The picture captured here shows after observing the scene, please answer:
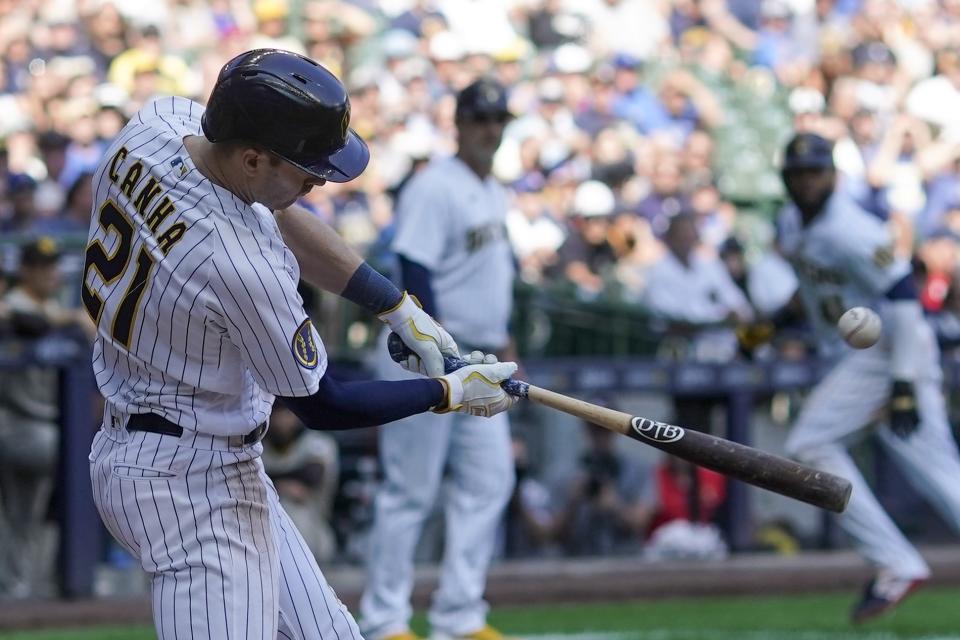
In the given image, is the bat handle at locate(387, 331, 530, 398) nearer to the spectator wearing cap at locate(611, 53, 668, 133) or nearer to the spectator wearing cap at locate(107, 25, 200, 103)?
the spectator wearing cap at locate(107, 25, 200, 103)

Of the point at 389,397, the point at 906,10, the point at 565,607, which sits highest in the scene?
the point at 906,10

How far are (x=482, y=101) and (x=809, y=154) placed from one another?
141cm

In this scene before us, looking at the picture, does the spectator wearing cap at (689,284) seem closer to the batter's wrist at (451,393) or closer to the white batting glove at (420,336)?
the white batting glove at (420,336)

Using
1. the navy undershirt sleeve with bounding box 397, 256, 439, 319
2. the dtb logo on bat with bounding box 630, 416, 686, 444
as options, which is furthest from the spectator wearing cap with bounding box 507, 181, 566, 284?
the dtb logo on bat with bounding box 630, 416, 686, 444

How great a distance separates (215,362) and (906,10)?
13.1m

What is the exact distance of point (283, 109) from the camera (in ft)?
10.8

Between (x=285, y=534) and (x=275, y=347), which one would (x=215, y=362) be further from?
(x=285, y=534)

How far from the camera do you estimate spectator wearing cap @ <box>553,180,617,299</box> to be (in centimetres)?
1045

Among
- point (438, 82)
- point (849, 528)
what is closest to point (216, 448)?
point (849, 528)

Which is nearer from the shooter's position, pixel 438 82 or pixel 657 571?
pixel 657 571

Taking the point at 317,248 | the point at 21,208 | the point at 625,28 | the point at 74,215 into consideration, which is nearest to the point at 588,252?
the point at 74,215

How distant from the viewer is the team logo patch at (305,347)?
3.34 metres

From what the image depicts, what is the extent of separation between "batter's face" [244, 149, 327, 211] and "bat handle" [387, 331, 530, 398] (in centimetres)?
60

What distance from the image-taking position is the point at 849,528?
673 centimetres
